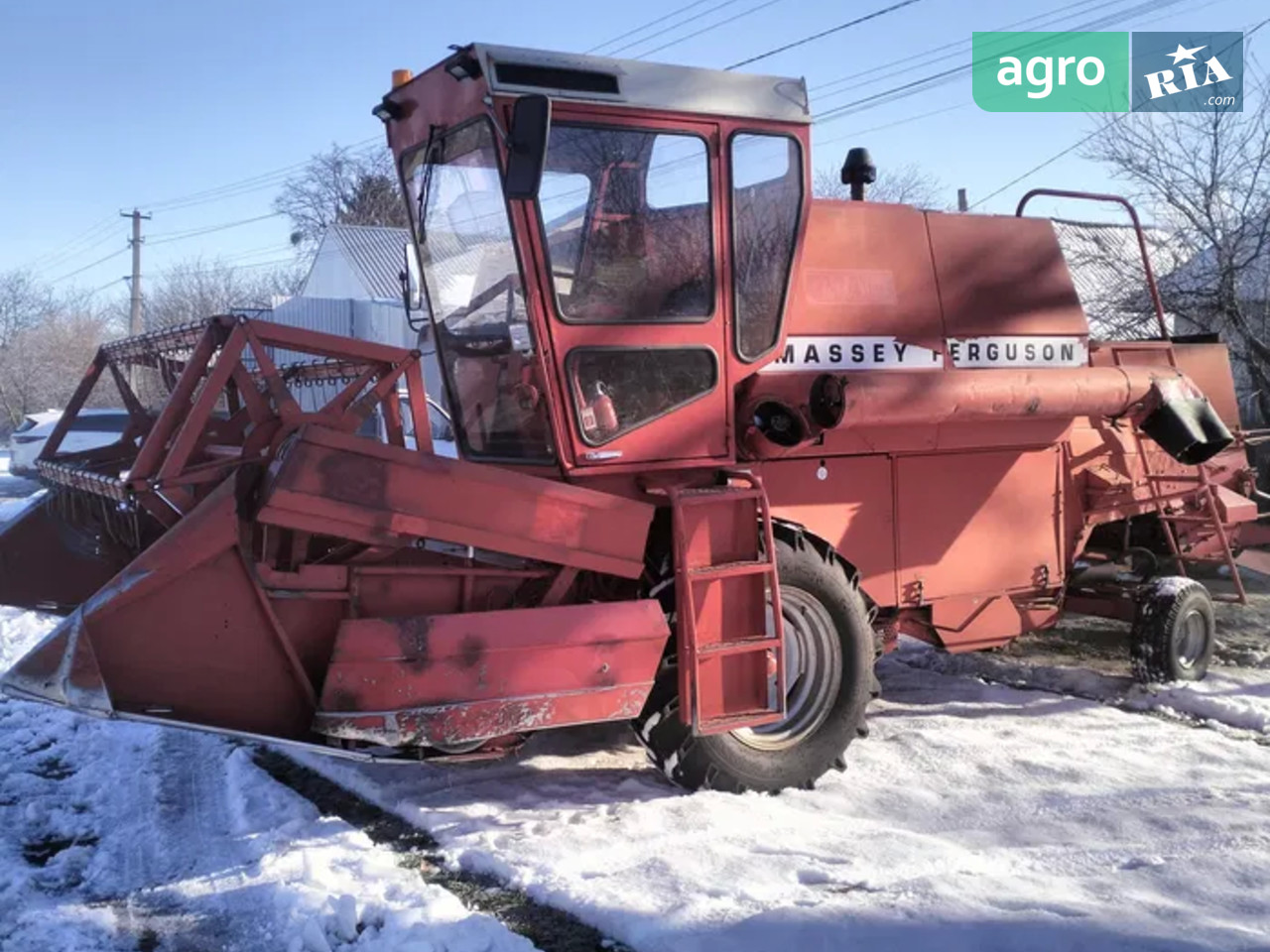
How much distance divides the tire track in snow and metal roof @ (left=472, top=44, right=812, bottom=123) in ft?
9.61

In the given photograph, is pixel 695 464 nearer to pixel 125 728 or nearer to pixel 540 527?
→ pixel 540 527

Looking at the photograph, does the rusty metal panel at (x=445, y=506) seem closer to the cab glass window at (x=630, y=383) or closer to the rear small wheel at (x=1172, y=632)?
the cab glass window at (x=630, y=383)

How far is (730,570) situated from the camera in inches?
170

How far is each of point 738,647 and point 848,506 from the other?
1.23 m

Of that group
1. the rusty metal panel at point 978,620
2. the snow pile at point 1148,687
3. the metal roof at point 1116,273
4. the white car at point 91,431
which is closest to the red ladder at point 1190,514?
the snow pile at point 1148,687

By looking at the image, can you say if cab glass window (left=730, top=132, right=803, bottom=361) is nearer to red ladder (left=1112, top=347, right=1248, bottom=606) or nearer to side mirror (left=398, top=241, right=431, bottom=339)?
side mirror (left=398, top=241, right=431, bottom=339)

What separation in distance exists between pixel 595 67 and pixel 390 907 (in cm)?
323

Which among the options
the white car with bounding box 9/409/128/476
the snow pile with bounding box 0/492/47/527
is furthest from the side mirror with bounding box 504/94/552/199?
the snow pile with bounding box 0/492/47/527

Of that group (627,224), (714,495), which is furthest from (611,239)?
(714,495)

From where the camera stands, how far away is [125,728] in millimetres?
5453

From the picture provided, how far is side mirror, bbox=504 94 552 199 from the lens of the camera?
3803 mm

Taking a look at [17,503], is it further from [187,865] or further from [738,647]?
[738,647]

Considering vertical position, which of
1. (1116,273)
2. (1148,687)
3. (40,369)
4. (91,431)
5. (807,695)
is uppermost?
(40,369)

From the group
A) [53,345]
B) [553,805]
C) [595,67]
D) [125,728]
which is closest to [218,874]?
[553,805]
